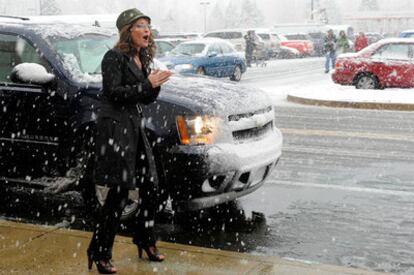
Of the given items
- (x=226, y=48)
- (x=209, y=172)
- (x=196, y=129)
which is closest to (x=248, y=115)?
(x=196, y=129)

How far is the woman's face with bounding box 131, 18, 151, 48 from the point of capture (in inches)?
177

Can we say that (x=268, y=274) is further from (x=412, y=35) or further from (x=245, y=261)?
(x=412, y=35)

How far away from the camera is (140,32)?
4.52 meters

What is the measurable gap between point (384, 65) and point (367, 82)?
0.68m

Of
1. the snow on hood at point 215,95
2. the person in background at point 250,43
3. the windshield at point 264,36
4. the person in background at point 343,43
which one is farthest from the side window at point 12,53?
the windshield at point 264,36

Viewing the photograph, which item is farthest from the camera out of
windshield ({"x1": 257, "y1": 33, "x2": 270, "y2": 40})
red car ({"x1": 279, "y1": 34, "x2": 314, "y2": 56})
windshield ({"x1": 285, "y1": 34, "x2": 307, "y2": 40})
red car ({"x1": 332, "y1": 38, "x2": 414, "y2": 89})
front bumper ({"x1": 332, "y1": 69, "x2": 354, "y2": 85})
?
windshield ({"x1": 285, "y1": 34, "x2": 307, "y2": 40})

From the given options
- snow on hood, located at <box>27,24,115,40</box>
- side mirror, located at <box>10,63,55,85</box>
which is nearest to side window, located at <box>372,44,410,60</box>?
snow on hood, located at <box>27,24,115,40</box>

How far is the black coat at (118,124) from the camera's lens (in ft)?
14.6

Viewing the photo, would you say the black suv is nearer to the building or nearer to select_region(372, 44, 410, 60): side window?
select_region(372, 44, 410, 60): side window

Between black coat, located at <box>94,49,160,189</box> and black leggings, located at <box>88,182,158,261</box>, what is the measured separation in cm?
14

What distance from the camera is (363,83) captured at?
2012cm

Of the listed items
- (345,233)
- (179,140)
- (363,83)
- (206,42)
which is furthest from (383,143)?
(206,42)

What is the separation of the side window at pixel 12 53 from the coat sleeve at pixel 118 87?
2172 mm

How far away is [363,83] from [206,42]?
287 inches
